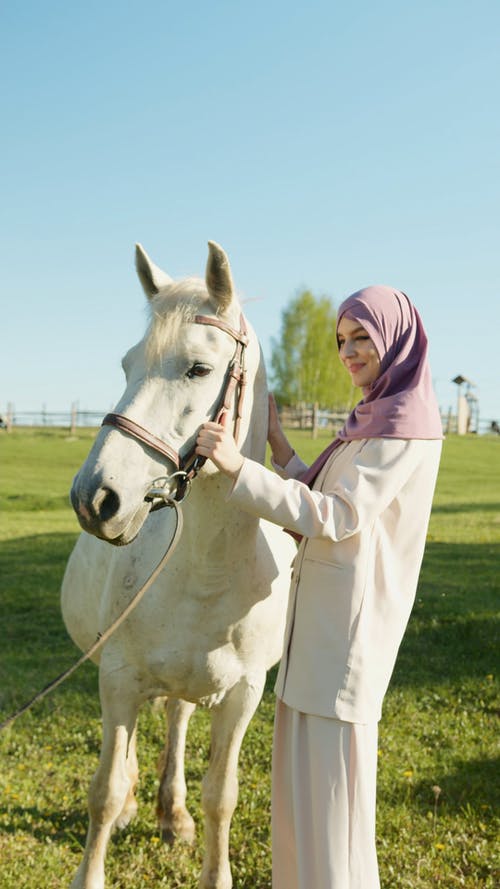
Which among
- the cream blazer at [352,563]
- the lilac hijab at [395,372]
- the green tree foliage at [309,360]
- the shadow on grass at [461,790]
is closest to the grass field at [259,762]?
the shadow on grass at [461,790]

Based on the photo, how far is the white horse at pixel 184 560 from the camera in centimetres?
224

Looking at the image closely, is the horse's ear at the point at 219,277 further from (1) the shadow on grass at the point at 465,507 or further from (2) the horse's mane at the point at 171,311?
(1) the shadow on grass at the point at 465,507

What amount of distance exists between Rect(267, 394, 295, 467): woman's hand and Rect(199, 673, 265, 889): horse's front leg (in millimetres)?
909

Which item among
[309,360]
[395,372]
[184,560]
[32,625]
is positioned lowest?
[32,625]

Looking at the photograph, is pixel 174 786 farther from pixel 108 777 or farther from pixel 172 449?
pixel 172 449

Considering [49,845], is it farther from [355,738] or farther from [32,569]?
[32,569]

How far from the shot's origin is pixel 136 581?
117 inches

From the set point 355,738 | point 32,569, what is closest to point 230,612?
point 355,738

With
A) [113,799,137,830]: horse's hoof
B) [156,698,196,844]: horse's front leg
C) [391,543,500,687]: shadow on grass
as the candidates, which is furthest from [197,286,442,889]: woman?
[391,543,500,687]: shadow on grass

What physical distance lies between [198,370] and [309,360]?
4804 centimetres

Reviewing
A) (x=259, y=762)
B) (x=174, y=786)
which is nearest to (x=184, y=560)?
(x=174, y=786)

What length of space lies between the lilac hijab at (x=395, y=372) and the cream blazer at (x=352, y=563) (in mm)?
52

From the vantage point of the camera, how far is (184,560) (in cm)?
280

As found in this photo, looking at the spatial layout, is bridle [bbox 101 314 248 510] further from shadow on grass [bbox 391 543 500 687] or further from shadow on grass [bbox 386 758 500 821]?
shadow on grass [bbox 391 543 500 687]
